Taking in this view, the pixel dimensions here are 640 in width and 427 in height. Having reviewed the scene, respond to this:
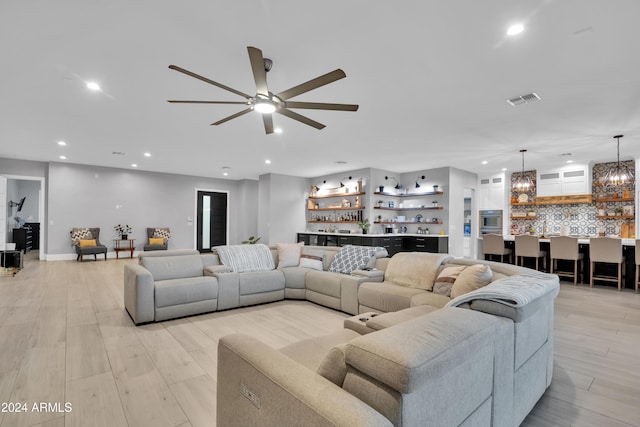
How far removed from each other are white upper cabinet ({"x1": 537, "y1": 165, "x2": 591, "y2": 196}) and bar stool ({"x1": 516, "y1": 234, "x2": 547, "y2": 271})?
2250 mm

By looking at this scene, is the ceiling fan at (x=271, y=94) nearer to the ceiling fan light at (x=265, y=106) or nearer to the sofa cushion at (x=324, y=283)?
the ceiling fan light at (x=265, y=106)

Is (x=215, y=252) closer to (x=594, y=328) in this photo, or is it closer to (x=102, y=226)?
(x=594, y=328)

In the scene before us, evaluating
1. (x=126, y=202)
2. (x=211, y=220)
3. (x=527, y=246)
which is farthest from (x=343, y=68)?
(x=211, y=220)

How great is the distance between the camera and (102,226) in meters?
9.28

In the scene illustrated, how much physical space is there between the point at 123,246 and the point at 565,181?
12.5 metres

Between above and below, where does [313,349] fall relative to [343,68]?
below

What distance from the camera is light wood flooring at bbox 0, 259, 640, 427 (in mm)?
2000

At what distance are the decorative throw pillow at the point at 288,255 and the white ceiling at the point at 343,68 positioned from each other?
78.3 inches

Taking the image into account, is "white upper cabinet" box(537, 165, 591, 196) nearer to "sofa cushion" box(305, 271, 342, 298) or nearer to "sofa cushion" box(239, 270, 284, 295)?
"sofa cushion" box(305, 271, 342, 298)

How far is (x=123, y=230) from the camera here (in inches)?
375

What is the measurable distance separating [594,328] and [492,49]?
3.38 metres

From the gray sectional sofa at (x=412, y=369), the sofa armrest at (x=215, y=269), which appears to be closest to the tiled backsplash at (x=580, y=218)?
the gray sectional sofa at (x=412, y=369)

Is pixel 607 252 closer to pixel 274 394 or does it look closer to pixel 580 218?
pixel 580 218

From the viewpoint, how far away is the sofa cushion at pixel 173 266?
409 centimetres
